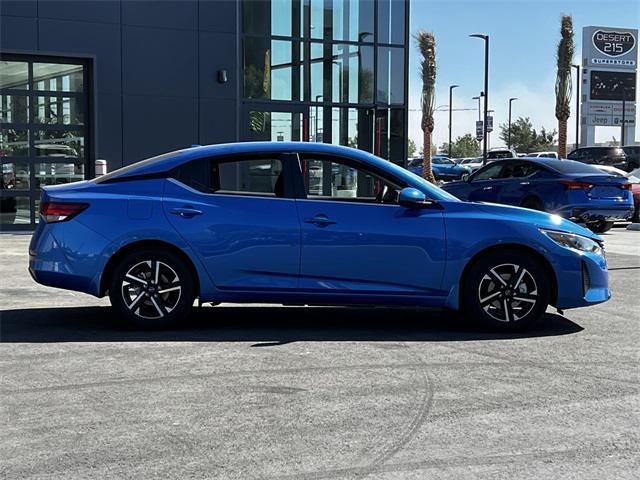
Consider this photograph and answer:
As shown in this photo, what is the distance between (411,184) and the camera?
6758 millimetres

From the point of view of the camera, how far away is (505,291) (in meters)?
6.68

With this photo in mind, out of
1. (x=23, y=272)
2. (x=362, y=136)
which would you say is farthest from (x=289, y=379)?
(x=362, y=136)

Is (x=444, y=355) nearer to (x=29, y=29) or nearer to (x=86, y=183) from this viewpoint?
(x=86, y=183)

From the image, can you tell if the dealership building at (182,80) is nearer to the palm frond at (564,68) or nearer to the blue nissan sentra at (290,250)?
the blue nissan sentra at (290,250)

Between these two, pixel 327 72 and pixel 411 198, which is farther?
pixel 327 72

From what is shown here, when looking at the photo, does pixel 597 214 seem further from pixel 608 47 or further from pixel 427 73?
pixel 608 47

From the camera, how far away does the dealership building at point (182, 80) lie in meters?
17.3

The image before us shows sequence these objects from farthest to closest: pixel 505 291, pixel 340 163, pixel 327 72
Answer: pixel 327 72, pixel 340 163, pixel 505 291

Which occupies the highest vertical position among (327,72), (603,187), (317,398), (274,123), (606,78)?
(606,78)

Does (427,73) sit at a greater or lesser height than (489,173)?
greater

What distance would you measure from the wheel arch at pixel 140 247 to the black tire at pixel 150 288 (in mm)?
33

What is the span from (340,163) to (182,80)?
41.0ft

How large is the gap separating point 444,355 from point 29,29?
46.3 ft

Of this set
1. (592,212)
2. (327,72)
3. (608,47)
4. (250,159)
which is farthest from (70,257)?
(608,47)
